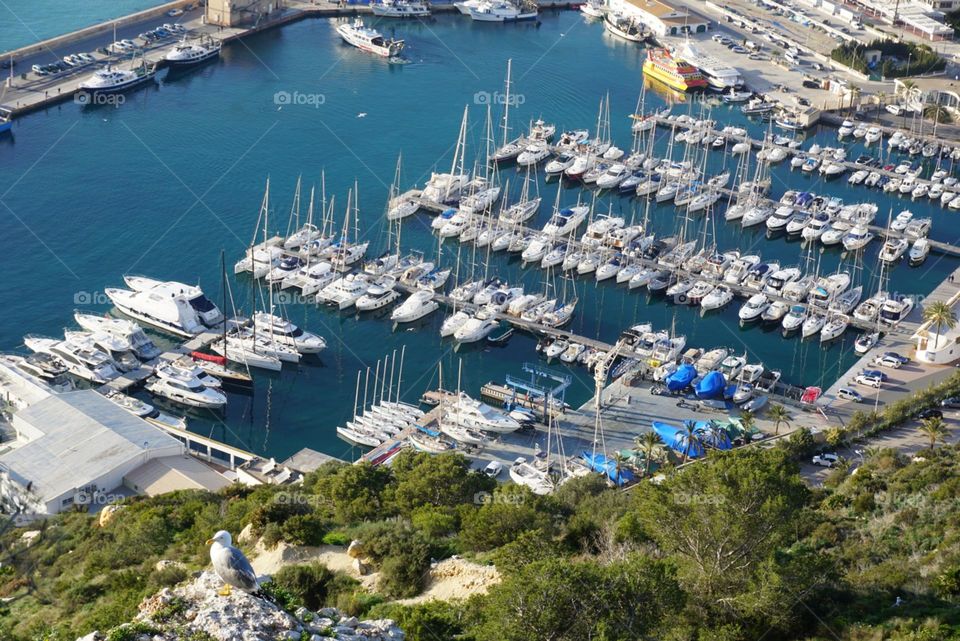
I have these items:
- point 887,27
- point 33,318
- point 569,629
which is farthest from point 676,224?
point 569,629

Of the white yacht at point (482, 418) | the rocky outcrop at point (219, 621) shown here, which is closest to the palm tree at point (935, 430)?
the white yacht at point (482, 418)

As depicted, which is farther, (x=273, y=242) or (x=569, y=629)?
(x=273, y=242)

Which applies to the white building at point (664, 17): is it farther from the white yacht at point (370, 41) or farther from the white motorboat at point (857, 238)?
the white motorboat at point (857, 238)

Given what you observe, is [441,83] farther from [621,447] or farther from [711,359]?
[621,447]

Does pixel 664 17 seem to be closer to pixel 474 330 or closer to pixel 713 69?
pixel 713 69

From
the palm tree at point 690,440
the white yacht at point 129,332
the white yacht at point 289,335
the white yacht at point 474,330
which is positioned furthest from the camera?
the white yacht at point 474,330

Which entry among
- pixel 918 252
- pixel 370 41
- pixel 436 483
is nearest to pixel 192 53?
pixel 370 41
